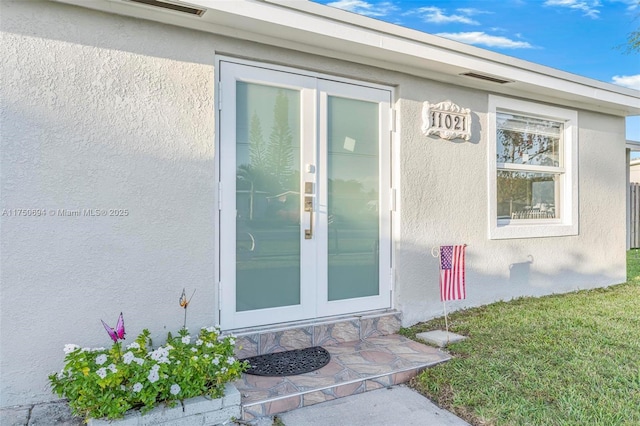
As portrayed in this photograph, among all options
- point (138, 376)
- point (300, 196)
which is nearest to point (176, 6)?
point (300, 196)

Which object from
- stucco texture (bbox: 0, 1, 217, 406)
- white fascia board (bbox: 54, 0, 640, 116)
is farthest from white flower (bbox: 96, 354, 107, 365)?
white fascia board (bbox: 54, 0, 640, 116)

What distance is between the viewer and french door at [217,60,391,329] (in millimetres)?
3764

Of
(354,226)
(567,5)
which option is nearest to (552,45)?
(567,5)

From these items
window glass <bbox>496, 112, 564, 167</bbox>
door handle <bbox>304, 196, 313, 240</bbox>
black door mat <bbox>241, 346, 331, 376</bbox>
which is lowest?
black door mat <bbox>241, 346, 331, 376</bbox>

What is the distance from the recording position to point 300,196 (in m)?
4.07

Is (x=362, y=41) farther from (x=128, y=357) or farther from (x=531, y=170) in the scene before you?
(x=531, y=170)

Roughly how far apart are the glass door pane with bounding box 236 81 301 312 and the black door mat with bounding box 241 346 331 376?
0.47 meters

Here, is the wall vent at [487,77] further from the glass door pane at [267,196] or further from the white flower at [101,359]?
the white flower at [101,359]

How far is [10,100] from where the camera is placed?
291 centimetres

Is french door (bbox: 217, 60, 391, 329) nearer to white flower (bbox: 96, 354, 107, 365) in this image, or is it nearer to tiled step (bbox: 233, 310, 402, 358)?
tiled step (bbox: 233, 310, 402, 358)

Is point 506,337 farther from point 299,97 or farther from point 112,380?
point 112,380

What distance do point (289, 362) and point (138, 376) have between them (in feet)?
4.55

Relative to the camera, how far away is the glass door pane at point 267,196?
12.5ft

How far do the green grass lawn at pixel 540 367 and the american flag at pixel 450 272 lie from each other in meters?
0.47
